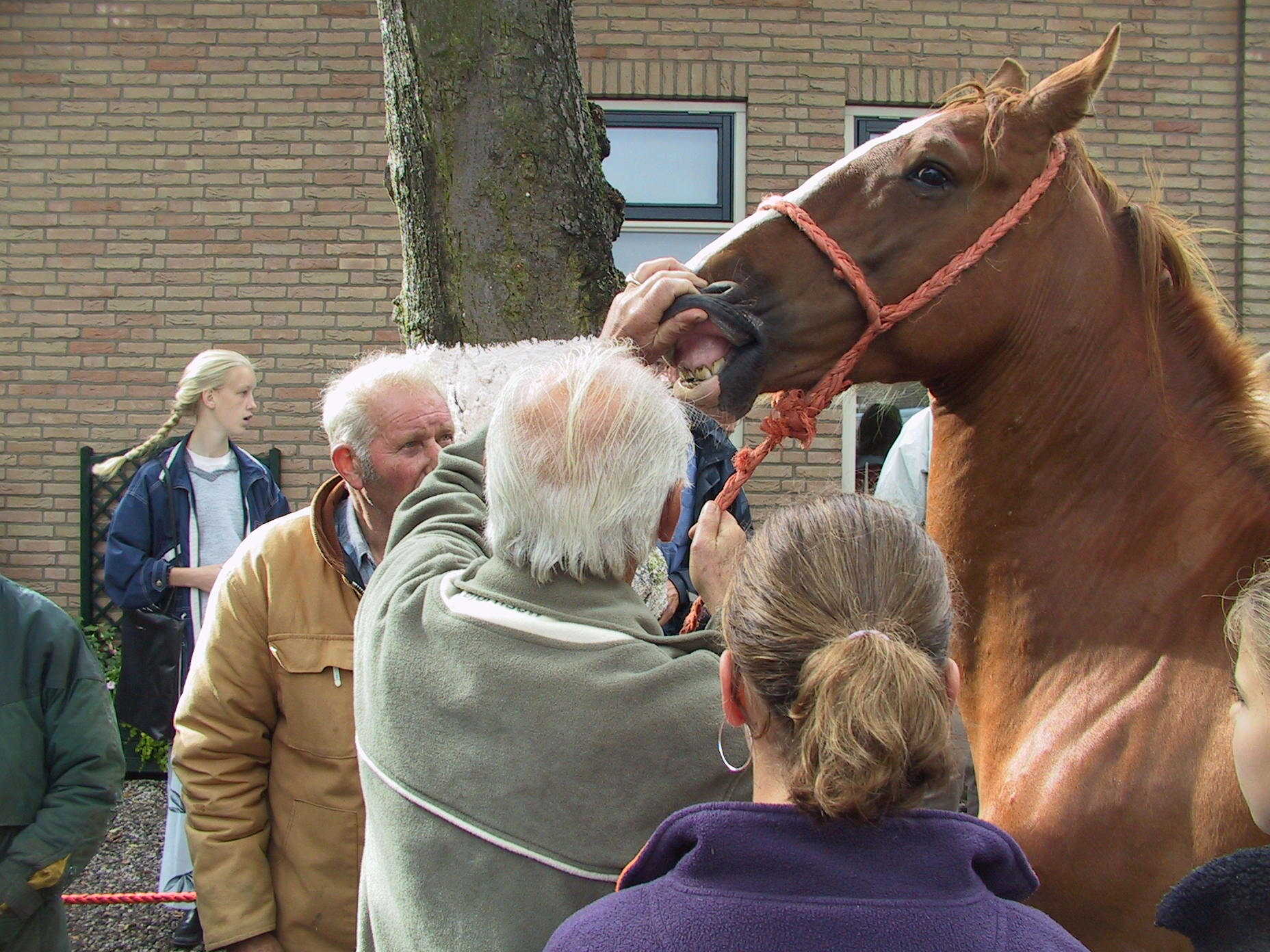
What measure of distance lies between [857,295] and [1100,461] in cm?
50

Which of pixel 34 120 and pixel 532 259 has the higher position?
pixel 34 120

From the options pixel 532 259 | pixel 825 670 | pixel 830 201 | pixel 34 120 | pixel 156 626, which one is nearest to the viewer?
pixel 825 670

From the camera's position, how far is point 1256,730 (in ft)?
4.35

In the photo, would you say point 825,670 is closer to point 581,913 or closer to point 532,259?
point 581,913

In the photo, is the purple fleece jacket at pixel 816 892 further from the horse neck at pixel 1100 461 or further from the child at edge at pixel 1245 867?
the horse neck at pixel 1100 461

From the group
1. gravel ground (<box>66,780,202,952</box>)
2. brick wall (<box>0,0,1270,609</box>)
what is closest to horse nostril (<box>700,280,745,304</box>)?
gravel ground (<box>66,780,202,952</box>)

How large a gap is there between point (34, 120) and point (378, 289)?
2.27m

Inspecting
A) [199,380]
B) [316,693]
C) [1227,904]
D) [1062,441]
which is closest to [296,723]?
[316,693]

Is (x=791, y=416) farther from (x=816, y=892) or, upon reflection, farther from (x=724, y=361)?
(x=816, y=892)

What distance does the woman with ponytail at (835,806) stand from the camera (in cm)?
98

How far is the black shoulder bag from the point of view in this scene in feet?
14.3

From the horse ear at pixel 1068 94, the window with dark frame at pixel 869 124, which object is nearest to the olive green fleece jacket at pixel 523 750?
the horse ear at pixel 1068 94

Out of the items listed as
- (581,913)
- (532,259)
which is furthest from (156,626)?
(581,913)

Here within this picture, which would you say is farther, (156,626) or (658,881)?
(156,626)
